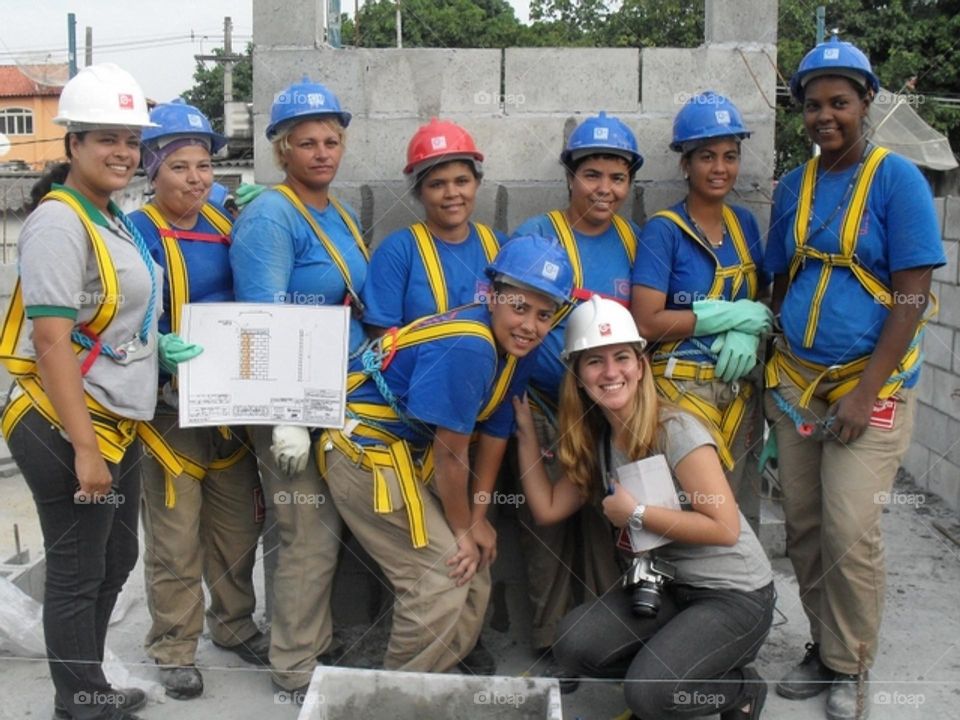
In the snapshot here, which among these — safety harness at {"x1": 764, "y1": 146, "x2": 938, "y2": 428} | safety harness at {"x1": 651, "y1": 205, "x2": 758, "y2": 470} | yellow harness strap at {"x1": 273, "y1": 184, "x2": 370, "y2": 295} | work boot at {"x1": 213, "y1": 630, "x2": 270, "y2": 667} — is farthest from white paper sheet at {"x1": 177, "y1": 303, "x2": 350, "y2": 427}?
safety harness at {"x1": 764, "y1": 146, "x2": 938, "y2": 428}

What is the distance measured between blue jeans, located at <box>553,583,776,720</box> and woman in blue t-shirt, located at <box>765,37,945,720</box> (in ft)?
1.76

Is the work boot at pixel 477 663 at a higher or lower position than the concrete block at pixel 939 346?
lower

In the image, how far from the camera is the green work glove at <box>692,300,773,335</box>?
163 inches

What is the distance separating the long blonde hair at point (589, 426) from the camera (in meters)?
3.70

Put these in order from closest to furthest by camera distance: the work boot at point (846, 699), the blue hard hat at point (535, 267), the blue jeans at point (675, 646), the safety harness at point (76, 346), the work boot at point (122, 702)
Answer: the safety harness at point (76, 346), the blue jeans at point (675, 646), the blue hard hat at point (535, 267), the work boot at point (122, 702), the work boot at point (846, 699)

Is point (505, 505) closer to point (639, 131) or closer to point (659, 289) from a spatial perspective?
point (659, 289)

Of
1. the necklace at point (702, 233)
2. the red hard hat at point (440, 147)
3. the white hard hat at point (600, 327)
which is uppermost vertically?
the red hard hat at point (440, 147)

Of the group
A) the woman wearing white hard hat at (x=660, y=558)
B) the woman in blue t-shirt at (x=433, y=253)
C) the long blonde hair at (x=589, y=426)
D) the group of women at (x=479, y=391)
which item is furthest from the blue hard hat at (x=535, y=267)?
the woman in blue t-shirt at (x=433, y=253)

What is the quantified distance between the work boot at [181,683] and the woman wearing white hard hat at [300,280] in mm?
312

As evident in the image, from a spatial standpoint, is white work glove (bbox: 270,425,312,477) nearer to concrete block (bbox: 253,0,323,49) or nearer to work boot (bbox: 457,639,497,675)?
work boot (bbox: 457,639,497,675)

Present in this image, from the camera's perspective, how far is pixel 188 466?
4.07 m

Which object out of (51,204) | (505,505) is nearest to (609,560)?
(505,505)

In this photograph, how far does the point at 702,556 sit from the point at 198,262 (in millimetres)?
2097

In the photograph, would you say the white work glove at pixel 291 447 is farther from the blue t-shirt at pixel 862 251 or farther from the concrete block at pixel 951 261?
the concrete block at pixel 951 261
